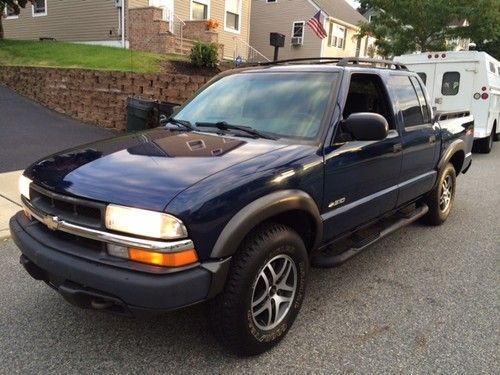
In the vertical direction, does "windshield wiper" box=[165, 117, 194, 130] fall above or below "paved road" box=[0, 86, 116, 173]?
above

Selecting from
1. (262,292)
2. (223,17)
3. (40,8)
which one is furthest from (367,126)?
(40,8)

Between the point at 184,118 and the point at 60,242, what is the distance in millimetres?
1665

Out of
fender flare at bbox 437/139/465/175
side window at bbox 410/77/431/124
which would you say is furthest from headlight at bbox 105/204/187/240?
fender flare at bbox 437/139/465/175

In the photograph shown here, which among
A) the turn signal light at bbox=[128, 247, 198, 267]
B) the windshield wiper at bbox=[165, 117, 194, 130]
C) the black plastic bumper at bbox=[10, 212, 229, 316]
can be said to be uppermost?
the windshield wiper at bbox=[165, 117, 194, 130]

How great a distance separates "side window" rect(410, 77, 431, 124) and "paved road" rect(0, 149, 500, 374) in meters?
1.52

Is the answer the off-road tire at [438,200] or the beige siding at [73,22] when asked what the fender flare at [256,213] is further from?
the beige siding at [73,22]

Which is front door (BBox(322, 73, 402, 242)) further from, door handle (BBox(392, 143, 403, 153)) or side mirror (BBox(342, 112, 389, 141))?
side mirror (BBox(342, 112, 389, 141))

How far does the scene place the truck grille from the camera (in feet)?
8.41

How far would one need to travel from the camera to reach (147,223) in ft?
7.96

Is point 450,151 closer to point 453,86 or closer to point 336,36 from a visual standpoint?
point 453,86

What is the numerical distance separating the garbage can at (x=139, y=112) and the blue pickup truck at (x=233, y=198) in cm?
458

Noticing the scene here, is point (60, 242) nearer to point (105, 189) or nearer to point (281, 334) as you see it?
point (105, 189)

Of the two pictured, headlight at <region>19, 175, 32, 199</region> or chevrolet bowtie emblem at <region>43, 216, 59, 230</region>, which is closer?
chevrolet bowtie emblem at <region>43, 216, 59, 230</region>

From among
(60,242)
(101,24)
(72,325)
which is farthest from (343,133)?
(101,24)
